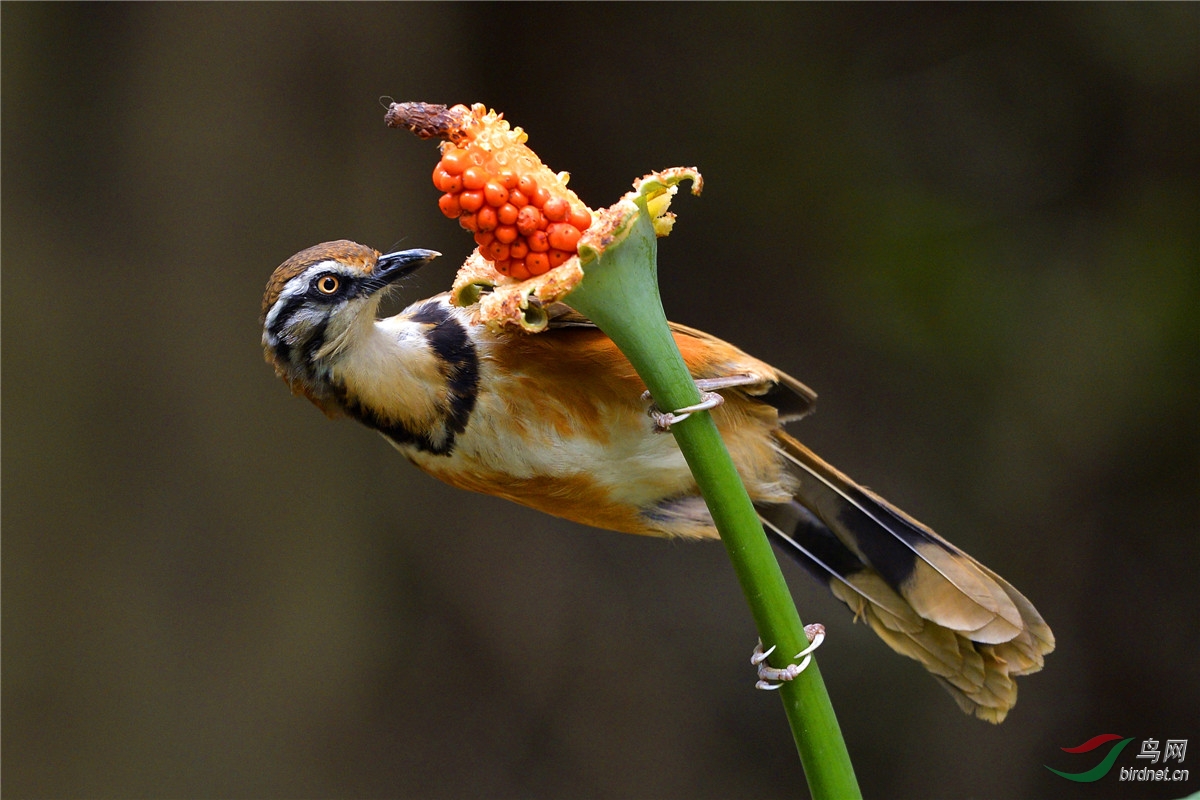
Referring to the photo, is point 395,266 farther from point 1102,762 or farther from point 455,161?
point 1102,762

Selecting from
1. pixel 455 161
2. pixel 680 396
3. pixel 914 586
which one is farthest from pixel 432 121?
pixel 914 586

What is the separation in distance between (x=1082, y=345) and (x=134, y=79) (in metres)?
2.63

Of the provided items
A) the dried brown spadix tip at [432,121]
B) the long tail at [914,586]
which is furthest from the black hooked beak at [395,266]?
the long tail at [914,586]

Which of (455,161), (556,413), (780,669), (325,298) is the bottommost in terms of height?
(780,669)

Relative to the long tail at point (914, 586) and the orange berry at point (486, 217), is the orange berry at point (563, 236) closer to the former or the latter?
the orange berry at point (486, 217)

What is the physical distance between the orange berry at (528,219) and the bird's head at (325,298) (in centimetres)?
39

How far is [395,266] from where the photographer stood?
4.21 feet

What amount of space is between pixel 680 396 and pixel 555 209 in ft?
0.64

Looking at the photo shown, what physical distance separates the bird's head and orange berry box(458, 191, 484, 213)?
386mm

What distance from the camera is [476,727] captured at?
10.6 feet

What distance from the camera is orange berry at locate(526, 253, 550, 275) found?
88 centimetres

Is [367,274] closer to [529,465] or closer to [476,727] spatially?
[529,465]

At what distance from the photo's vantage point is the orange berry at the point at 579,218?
0.89 meters

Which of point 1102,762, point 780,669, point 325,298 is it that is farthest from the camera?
point 1102,762
